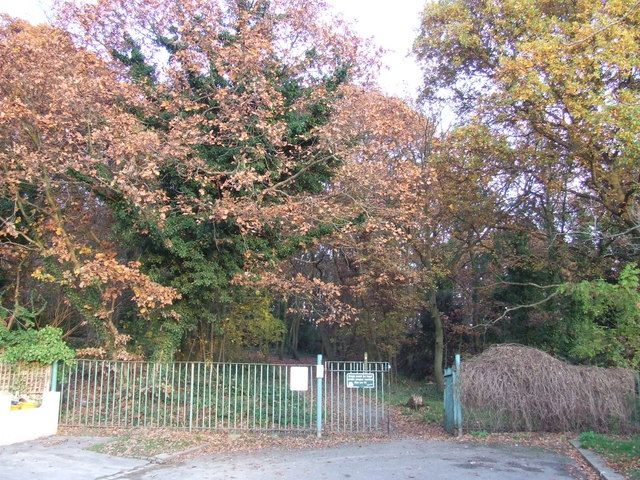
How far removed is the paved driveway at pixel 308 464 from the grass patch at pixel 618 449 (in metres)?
0.78

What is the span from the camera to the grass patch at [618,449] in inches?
371

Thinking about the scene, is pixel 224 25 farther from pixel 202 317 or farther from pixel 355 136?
pixel 202 317

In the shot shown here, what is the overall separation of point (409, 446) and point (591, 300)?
253 inches

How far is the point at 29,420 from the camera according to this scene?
1220 centimetres

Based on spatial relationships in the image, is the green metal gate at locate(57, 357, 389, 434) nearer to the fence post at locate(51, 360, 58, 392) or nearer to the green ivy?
the fence post at locate(51, 360, 58, 392)

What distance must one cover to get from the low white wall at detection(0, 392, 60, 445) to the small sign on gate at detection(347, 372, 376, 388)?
6.72 m

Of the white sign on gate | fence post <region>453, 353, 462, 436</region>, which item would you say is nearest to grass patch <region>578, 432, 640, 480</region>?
fence post <region>453, 353, 462, 436</region>

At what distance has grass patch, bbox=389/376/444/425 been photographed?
17.6 meters

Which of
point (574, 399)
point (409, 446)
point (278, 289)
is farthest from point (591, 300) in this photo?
point (278, 289)

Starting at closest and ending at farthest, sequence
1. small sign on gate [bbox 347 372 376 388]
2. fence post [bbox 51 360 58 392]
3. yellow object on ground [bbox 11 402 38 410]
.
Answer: yellow object on ground [bbox 11 402 38 410] → fence post [bbox 51 360 58 392] → small sign on gate [bbox 347 372 376 388]

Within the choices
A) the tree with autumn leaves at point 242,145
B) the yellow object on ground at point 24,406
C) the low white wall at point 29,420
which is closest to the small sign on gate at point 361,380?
the tree with autumn leaves at point 242,145

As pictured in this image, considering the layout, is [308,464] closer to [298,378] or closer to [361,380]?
[298,378]

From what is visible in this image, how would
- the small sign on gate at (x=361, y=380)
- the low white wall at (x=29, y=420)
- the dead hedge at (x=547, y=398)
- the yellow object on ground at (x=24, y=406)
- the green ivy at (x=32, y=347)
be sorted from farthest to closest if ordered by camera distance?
1. the small sign on gate at (x=361, y=380)
2. the dead hedge at (x=547, y=398)
3. the green ivy at (x=32, y=347)
4. the yellow object on ground at (x=24, y=406)
5. the low white wall at (x=29, y=420)

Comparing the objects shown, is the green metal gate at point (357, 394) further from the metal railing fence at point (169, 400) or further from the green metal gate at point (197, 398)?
the metal railing fence at point (169, 400)
